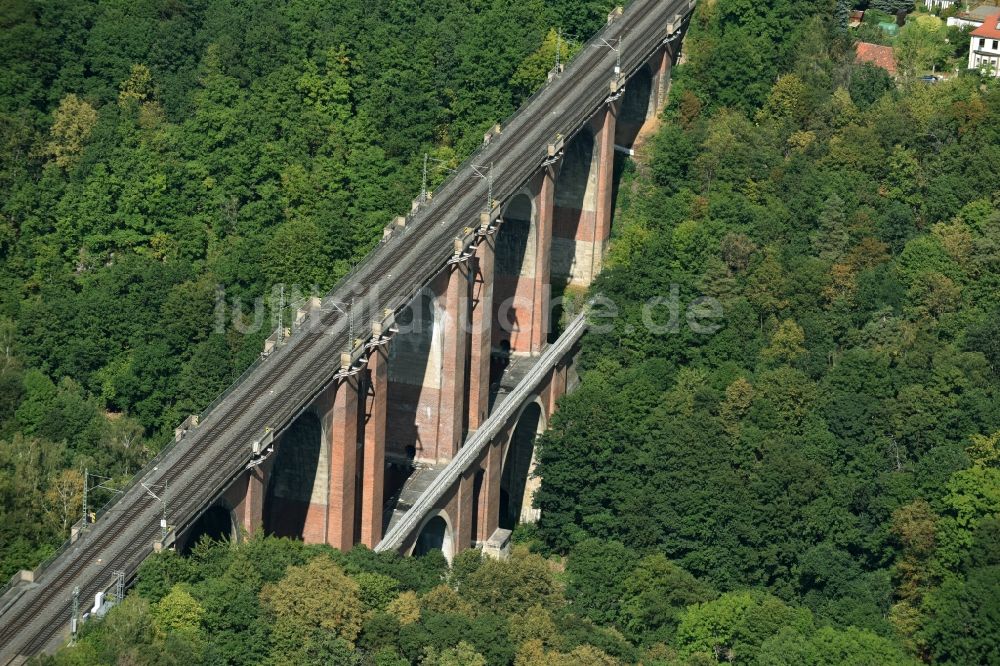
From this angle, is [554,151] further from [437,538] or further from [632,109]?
[437,538]

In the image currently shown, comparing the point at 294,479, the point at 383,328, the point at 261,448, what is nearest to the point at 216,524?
the point at 261,448

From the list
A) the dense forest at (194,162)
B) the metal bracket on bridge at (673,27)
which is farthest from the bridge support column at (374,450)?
the metal bracket on bridge at (673,27)

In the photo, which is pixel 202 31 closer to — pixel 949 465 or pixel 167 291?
pixel 167 291

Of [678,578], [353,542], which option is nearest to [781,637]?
[678,578]

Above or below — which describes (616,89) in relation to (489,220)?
above

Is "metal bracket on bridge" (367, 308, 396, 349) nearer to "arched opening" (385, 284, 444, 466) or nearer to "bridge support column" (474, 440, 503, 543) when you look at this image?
"arched opening" (385, 284, 444, 466)

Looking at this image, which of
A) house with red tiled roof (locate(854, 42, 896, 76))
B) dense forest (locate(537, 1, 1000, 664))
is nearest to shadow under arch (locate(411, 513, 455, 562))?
dense forest (locate(537, 1, 1000, 664))
